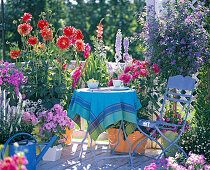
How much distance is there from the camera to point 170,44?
146 inches

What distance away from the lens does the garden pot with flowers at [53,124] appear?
139 inches

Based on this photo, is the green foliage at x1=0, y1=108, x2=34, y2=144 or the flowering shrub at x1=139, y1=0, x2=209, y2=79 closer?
the green foliage at x1=0, y1=108, x2=34, y2=144

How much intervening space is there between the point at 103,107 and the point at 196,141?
44.2 inches

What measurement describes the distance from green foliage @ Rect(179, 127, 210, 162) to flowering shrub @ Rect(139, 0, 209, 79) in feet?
2.40

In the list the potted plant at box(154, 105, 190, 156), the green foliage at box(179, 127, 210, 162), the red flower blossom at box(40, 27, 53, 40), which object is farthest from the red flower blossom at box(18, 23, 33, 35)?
the green foliage at box(179, 127, 210, 162)

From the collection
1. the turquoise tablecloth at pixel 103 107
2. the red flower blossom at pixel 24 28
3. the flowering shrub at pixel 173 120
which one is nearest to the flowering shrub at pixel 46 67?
the red flower blossom at pixel 24 28

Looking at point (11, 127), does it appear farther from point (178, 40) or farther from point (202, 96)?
point (202, 96)

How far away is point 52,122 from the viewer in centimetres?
354

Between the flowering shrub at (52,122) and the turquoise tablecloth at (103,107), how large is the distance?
0.34m

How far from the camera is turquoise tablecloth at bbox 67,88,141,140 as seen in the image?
3.17 m

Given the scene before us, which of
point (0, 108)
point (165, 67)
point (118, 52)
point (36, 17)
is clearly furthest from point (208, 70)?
point (36, 17)

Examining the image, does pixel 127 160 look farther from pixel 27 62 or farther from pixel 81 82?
pixel 27 62

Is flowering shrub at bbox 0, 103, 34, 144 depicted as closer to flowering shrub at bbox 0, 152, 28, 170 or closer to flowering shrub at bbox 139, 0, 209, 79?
flowering shrub at bbox 0, 152, 28, 170

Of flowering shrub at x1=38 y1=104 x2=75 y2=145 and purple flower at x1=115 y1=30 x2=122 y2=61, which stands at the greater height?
purple flower at x1=115 y1=30 x2=122 y2=61
